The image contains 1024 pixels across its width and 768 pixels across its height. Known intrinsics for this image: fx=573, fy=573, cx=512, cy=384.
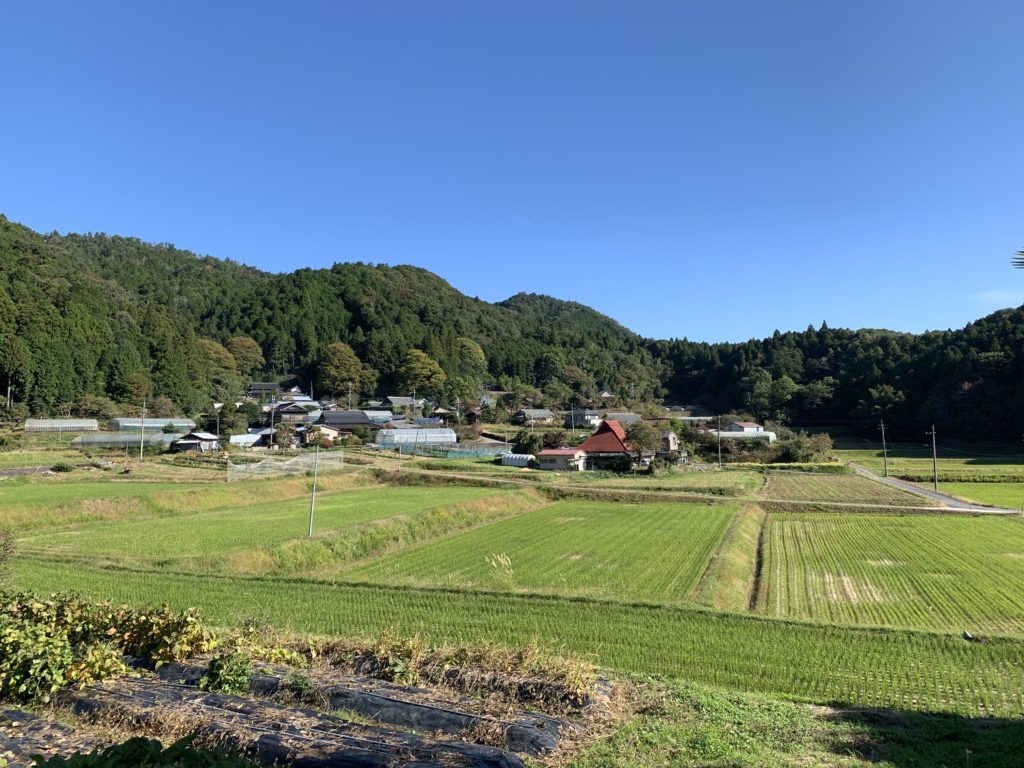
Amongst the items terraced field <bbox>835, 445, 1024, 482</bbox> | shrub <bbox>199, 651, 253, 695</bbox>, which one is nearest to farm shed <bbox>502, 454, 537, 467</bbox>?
terraced field <bbox>835, 445, 1024, 482</bbox>

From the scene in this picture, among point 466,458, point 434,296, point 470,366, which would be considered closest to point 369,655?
point 466,458

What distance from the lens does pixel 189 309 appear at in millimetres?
100312

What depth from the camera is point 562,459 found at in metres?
47.5

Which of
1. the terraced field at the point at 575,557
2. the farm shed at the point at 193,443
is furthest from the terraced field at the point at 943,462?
the farm shed at the point at 193,443

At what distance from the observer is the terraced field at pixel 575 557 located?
48.8ft

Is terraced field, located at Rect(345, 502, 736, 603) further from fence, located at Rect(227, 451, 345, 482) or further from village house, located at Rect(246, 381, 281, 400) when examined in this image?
village house, located at Rect(246, 381, 281, 400)

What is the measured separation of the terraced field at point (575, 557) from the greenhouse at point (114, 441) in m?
37.6

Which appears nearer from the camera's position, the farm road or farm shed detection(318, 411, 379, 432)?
the farm road

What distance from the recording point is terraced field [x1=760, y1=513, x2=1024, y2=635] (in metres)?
13.0

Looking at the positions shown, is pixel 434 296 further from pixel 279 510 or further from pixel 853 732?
pixel 853 732

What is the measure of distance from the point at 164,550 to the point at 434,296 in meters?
115

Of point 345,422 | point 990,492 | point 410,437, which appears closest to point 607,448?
point 410,437

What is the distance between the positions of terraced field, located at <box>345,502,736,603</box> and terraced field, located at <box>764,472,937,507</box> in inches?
341

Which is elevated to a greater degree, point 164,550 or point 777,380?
point 777,380
